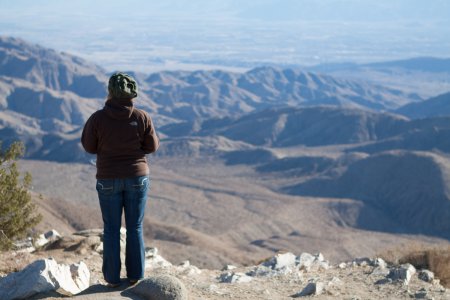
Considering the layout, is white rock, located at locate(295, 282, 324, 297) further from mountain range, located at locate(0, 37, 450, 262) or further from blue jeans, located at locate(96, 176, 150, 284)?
mountain range, located at locate(0, 37, 450, 262)

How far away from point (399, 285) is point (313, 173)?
259 ft

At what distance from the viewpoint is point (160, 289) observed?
6.87 m

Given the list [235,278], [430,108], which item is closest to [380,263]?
[235,278]

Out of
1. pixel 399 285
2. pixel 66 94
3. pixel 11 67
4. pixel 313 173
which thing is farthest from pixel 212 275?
pixel 11 67

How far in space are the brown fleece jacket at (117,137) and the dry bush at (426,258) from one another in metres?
Answer: 5.84

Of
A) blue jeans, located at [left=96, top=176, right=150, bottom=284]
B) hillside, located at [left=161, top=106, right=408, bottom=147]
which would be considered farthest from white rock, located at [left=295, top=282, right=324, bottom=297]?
hillside, located at [left=161, top=106, right=408, bottom=147]

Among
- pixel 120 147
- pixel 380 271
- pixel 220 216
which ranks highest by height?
pixel 120 147

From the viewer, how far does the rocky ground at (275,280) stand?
8216 mm

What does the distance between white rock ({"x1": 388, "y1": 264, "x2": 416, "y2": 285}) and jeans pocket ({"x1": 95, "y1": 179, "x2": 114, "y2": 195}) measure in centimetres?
485

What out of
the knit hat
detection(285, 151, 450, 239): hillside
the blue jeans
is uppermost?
the knit hat

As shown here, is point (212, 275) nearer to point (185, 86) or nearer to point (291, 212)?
point (291, 212)

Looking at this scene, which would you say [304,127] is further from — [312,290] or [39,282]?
[39,282]

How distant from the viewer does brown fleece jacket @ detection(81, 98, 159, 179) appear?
681 cm

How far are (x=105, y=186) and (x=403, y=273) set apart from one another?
5071 mm
